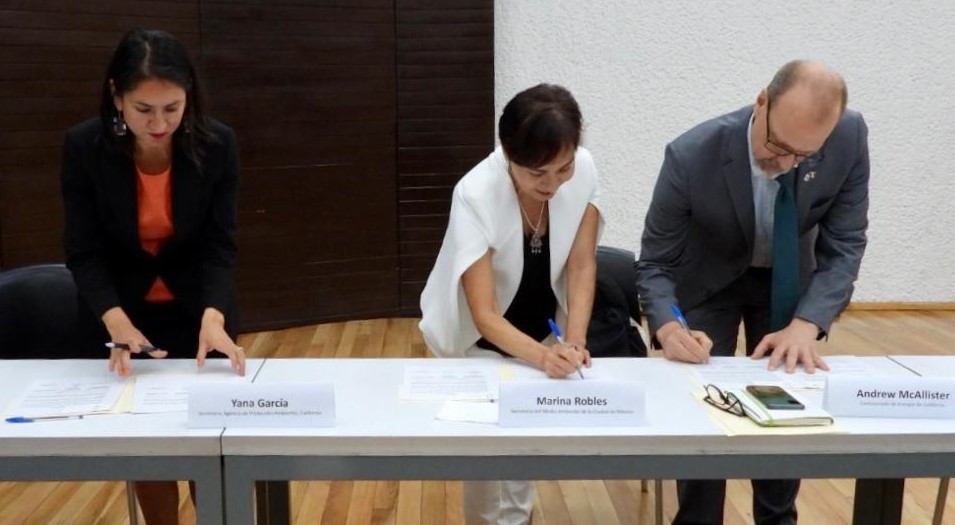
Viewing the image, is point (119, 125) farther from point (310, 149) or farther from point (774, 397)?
point (310, 149)

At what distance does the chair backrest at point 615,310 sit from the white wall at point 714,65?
2689mm

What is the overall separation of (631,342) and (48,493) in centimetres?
197

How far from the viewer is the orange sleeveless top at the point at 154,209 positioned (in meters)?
1.91

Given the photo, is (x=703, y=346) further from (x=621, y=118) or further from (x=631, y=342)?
(x=621, y=118)

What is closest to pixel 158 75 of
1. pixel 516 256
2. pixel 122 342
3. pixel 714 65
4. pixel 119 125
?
pixel 119 125

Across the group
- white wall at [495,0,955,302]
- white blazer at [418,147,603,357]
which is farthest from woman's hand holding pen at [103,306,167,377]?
white wall at [495,0,955,302]

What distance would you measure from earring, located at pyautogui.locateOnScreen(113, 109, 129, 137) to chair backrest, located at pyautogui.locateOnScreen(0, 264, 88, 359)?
19.4 inches

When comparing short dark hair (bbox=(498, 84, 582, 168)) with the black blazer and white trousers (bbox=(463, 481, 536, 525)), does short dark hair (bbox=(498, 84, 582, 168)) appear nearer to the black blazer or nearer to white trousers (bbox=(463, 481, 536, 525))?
the black blazer

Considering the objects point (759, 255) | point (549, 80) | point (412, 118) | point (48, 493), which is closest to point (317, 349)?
point (412, 118)

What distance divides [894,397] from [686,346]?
0.45 meters

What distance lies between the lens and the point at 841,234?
206 centimetres

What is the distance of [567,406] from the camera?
148cm

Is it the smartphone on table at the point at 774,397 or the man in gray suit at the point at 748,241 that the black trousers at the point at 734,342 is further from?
the smartphone on table at the point at 774,397

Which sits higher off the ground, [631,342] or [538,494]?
[631,342]
